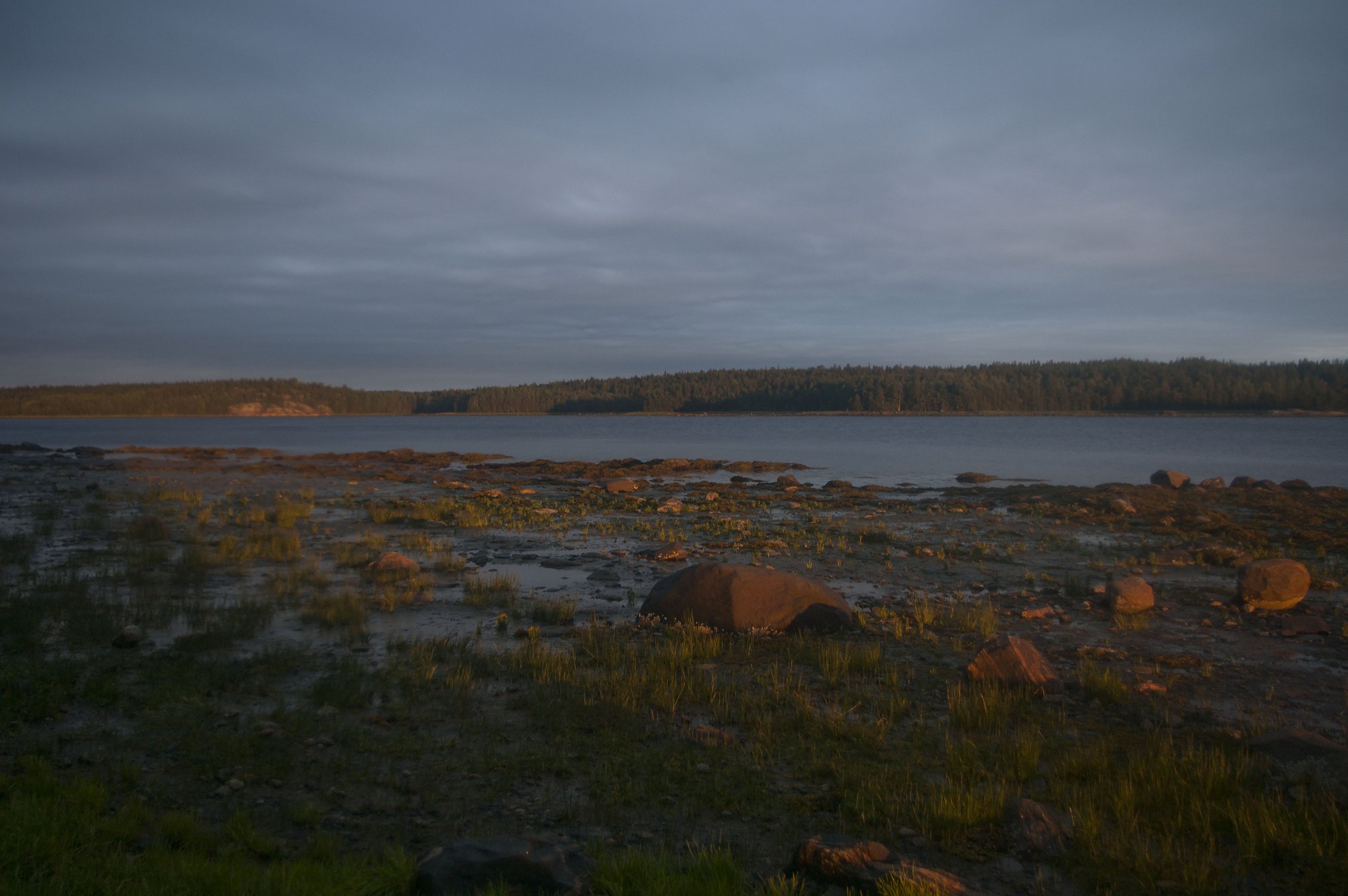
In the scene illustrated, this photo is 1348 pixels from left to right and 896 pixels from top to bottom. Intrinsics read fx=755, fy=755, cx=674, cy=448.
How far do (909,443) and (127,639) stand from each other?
67.7 metres

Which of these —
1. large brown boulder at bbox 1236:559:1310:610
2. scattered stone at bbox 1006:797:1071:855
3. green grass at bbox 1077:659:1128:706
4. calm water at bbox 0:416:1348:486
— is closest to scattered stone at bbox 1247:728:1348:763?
green grass at bbox 1077:659:1128:706

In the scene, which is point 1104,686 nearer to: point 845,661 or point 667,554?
point 845,661

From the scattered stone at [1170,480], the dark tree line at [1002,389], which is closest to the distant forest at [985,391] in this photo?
the dark tree line at [1002,389]

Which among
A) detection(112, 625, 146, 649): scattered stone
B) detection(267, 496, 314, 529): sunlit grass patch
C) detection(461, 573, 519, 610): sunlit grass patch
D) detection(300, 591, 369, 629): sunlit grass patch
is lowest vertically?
detection(267, 496, 314, 529): sunlit grass patch

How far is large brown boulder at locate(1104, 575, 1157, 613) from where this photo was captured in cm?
1066

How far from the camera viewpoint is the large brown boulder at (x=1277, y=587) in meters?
10.6

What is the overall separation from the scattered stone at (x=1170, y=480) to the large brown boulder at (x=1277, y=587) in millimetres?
21819

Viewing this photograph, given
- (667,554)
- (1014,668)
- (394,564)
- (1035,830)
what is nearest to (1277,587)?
(1014,668)

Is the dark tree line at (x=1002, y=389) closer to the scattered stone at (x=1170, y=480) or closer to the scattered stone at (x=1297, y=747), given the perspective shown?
the scattered stone at (x=1170, y=480)

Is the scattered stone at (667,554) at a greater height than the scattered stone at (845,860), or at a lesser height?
lesser

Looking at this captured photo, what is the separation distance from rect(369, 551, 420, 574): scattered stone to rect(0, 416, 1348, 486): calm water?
26.3 meters

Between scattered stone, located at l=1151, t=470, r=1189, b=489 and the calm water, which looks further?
the calm water

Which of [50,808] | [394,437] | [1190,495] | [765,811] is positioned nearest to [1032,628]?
[765,811]

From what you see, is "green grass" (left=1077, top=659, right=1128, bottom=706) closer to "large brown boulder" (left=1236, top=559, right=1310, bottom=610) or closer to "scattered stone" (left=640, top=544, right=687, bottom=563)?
"large brown boulder" (left=1236, top=559, right=1310, bottom=610)
